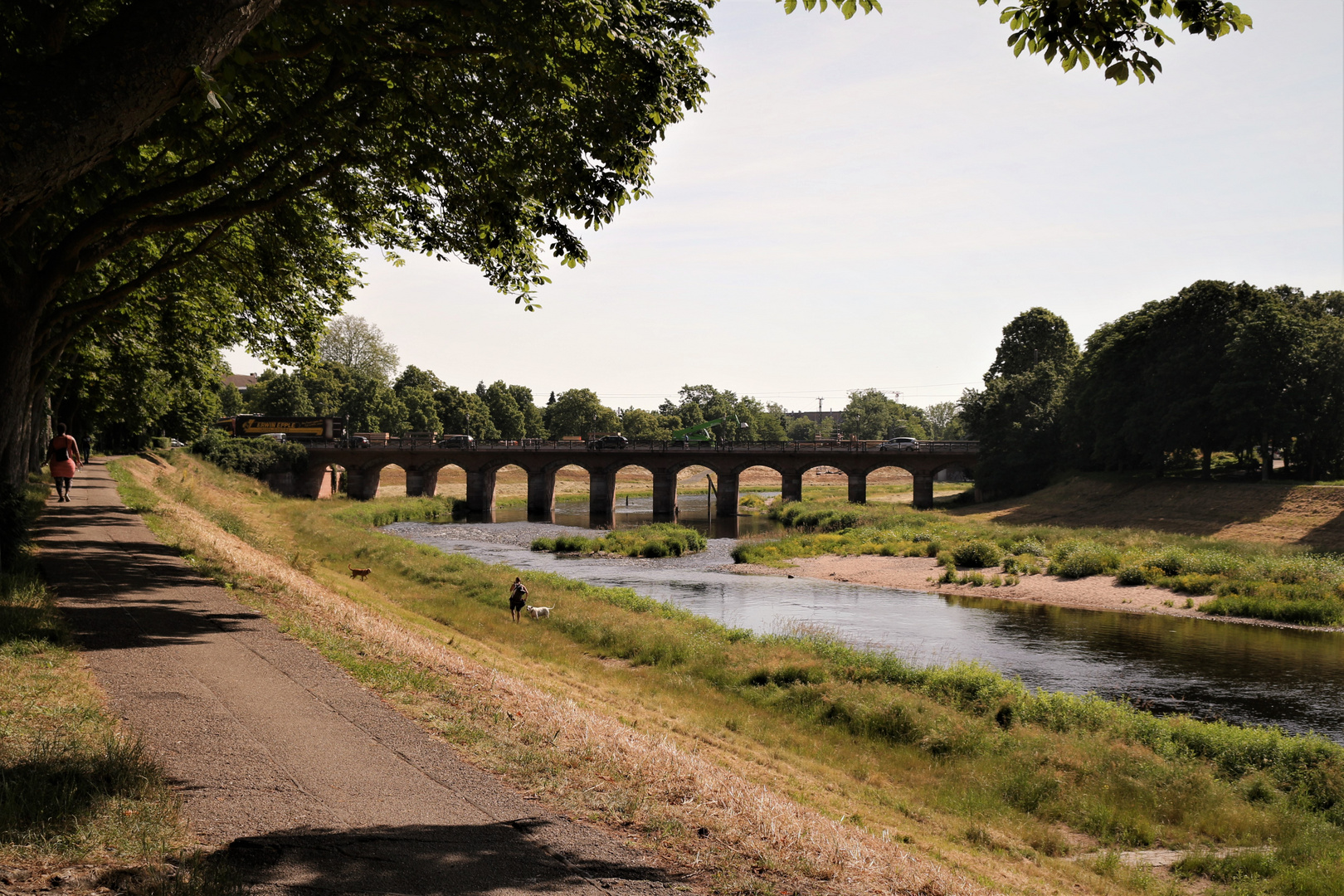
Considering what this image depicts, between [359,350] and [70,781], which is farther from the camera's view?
[359,350]

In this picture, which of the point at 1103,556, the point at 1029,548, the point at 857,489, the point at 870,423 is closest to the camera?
the point at 1103,556

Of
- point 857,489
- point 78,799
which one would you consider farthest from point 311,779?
point 857,489

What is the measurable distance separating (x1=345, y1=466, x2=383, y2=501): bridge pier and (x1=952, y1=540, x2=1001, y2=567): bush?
55.2 meters

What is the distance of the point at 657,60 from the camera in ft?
32.5

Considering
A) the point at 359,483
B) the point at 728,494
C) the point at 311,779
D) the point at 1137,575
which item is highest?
the point at 311,779

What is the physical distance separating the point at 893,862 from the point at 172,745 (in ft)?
20.8

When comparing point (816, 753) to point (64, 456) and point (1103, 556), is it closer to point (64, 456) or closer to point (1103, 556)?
point (64, 456)

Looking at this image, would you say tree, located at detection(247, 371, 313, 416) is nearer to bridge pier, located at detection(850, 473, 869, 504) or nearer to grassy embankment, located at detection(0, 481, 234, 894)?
bridge pier, located at detection(850, 473, 869, 504)

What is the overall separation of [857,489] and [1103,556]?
126 feet

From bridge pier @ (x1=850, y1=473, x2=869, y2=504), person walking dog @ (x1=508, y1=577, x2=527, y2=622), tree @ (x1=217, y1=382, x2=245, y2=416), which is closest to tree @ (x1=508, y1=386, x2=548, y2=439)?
tree @ (x1=217, y1=382, x2=245, y2=416)

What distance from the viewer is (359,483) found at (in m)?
78.5

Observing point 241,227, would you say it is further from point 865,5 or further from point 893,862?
point 893,862

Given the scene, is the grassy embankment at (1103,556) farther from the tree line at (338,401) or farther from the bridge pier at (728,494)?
the tree line at (338,401)

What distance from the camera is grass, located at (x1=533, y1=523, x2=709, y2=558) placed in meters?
51.7
